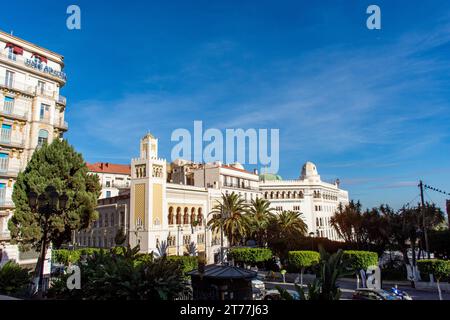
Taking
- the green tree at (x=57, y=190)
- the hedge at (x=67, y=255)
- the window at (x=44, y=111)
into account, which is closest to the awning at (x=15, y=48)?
the window at (x=44, y=111)

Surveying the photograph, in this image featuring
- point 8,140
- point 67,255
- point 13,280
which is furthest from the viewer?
point 67,255

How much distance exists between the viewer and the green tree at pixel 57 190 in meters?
26.0

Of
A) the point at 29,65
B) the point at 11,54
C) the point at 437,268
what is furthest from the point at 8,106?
the point at 437,268

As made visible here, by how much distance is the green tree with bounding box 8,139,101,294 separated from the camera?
26.0 meters

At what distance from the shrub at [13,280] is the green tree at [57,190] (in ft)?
24.0

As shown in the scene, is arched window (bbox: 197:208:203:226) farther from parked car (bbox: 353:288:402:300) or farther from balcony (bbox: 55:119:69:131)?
parked car (bbox: 353:288:402:300)

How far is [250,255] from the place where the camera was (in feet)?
133

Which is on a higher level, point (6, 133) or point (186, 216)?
point (6, 133)

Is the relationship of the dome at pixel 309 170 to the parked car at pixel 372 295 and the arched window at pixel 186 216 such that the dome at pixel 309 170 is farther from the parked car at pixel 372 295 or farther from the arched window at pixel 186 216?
the parked car at pixel 372 295

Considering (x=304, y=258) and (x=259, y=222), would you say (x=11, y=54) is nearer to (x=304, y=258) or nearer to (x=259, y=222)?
(x=304, y=258)

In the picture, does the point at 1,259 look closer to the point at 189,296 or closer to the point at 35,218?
the point at 35,218

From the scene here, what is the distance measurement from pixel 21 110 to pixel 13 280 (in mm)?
20572

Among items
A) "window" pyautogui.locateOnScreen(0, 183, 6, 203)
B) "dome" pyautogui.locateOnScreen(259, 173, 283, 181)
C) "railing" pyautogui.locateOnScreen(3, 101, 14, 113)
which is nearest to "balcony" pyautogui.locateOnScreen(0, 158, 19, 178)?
"window" pyautogui.locateOnScreen(0, 183, 6, 203)
